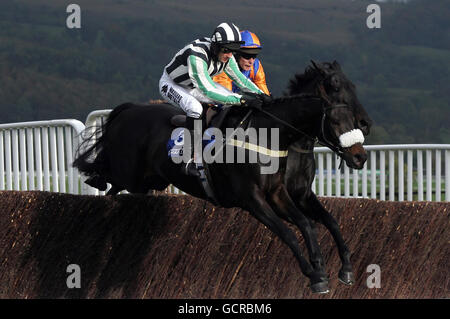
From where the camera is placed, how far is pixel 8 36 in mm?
98625

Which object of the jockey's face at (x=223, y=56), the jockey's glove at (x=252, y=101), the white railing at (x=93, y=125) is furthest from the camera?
the white railing at (x=93, y=125)

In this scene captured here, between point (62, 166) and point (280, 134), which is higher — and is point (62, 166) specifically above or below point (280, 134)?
below

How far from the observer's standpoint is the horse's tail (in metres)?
6.57

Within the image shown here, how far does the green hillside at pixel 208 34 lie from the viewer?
90.2 meters

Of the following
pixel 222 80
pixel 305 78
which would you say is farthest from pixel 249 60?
pixel 305 78

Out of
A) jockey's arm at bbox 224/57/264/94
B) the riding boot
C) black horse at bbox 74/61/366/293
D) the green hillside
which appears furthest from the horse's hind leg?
the green hillside

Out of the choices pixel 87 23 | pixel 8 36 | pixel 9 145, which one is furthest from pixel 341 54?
pixel 9 145

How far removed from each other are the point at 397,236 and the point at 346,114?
5.07ft

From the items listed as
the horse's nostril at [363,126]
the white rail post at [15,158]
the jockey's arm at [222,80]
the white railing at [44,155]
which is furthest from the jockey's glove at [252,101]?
the white rail post at [15,158]

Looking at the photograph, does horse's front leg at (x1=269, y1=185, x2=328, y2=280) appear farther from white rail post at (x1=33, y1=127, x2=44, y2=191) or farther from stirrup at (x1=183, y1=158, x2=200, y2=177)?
white rail post at (x1=33, y1=127, x2=44, y2=191)

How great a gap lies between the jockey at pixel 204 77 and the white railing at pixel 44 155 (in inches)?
50.9

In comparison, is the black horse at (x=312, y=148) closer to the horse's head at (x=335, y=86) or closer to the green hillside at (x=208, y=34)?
the horse's head at (x=335, y=86)
